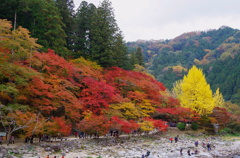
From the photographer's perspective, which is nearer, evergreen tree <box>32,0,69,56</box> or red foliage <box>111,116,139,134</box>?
red foliage <box>111,116,139,134</box>

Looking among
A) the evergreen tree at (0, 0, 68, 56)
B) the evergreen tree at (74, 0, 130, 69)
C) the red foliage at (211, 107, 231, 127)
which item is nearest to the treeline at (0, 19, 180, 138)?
the evergreen tree at (74, 0, 130, 69)

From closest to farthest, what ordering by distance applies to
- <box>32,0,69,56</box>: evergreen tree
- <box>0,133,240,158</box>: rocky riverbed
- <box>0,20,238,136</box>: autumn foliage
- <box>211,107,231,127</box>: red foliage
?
<box>0,133,240,158</box>: rocky riverbed
<box>0,20,238,136</box>: autumn foliage
<box>32,0,69,56</box>: evergreen tree
<box>211,107,231,127</box>: red foliage

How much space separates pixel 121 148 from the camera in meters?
19.2

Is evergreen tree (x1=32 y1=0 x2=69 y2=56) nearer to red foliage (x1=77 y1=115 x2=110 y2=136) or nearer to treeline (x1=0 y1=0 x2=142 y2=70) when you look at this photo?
treeline (x1=0 y1=0 x2=142 y2=70)

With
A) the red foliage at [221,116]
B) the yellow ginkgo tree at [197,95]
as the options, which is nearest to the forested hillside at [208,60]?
the red foliage at [221,116]

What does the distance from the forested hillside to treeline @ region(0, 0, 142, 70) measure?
46214 mm

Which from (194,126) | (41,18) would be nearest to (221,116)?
(194,126)

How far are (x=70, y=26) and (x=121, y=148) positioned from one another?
2177cm

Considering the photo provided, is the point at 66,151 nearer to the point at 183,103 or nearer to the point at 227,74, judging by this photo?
the point at 183,103

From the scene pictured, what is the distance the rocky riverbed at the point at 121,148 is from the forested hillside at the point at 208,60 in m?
40.7

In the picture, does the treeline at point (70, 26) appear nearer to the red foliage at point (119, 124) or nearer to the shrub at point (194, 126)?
the red foliage at point (119, 124)

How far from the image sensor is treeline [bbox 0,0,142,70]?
24.3 meters

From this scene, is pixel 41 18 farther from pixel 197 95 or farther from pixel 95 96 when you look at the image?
pixel 197 95

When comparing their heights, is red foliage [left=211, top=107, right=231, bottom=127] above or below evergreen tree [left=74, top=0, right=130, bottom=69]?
below
